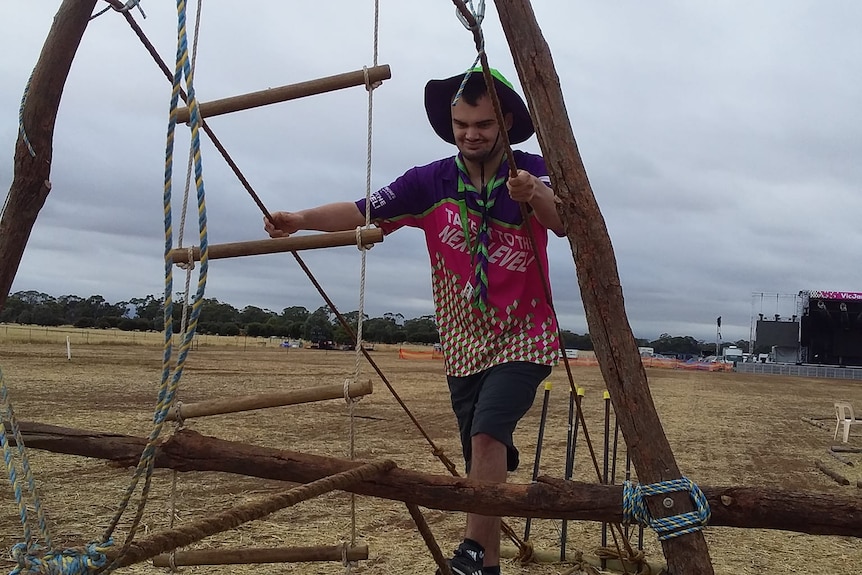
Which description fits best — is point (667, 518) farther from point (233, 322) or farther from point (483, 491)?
point (233, 322)

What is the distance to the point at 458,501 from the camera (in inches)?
91.8

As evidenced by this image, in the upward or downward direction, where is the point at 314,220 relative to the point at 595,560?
upward

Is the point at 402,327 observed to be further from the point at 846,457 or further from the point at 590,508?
the point at 590,508

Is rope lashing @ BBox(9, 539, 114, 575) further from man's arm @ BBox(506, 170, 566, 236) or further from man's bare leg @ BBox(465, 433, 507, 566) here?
man's arm @ BBox(506, 170, 566, 236)

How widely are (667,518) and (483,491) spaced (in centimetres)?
58

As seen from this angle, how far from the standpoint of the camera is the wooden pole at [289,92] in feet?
8.95

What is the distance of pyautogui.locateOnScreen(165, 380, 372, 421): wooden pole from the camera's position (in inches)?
95.0

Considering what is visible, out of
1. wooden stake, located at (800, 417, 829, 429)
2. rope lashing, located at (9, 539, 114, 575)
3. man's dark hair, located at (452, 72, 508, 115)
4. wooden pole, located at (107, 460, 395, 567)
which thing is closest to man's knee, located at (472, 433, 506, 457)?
wooden pole, located at (107, 460, 395, 567)

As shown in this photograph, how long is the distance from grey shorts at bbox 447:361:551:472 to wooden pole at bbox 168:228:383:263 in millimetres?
818

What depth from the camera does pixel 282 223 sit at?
10.4 ft

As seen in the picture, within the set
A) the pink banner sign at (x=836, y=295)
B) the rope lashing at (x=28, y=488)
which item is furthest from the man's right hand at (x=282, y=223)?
the pink banner sign at (x=836, y=295)

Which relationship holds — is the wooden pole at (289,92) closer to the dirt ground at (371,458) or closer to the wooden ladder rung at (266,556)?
the dirt ground at (371,458)

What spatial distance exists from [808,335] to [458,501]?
47784 mm

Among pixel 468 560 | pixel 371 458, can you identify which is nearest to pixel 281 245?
pixel 468 560
